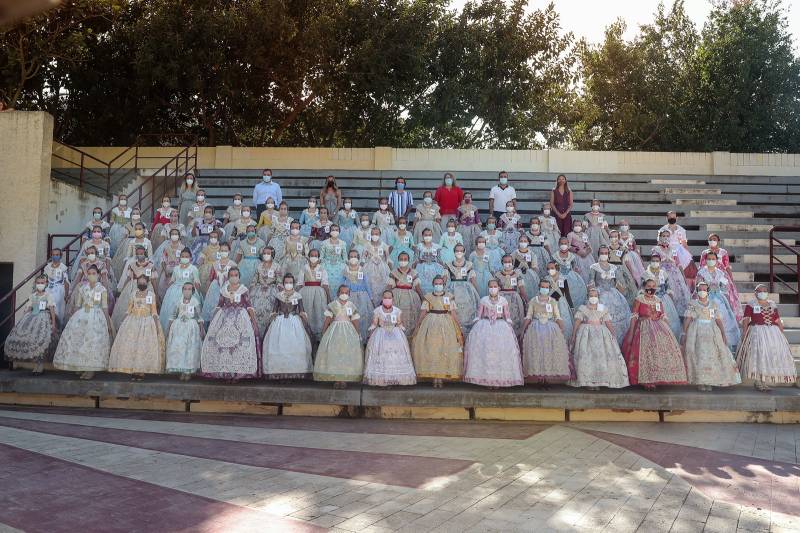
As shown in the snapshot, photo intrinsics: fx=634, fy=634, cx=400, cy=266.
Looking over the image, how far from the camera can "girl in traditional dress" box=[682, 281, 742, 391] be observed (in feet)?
29.1

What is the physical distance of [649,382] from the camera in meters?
8.83

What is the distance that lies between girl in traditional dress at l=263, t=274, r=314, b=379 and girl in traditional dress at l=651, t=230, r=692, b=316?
6.19 m

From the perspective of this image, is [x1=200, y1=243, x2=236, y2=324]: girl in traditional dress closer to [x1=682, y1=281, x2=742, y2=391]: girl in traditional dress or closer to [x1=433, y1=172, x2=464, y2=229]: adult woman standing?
[x1=433, y1=172, x2=464, y2=229]: adult woman standing

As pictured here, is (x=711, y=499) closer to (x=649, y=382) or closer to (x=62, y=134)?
(x=649, y=382)

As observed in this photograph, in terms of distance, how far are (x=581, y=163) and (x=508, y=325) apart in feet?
40.5

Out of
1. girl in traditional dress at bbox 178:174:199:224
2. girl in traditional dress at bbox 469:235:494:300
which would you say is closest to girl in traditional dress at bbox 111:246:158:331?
girl in traditional dress at bbox 178:174:199:224

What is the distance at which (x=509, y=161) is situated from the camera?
65.6 feet

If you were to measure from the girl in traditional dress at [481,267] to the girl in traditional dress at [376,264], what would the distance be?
5.03 feet

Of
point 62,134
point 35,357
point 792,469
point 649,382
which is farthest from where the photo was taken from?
point 62,134

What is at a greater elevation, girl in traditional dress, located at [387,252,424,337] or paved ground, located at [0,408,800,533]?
girl in traditional dress, located at [387,252,424,337]

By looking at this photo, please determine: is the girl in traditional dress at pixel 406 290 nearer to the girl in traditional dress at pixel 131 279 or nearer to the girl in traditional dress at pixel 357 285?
the girl in traditional dress at pixel 357 285

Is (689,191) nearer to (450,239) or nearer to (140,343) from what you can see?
(450,239)

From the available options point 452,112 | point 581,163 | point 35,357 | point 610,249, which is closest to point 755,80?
point 581,163

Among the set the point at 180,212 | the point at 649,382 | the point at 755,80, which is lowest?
the point at 649,382
